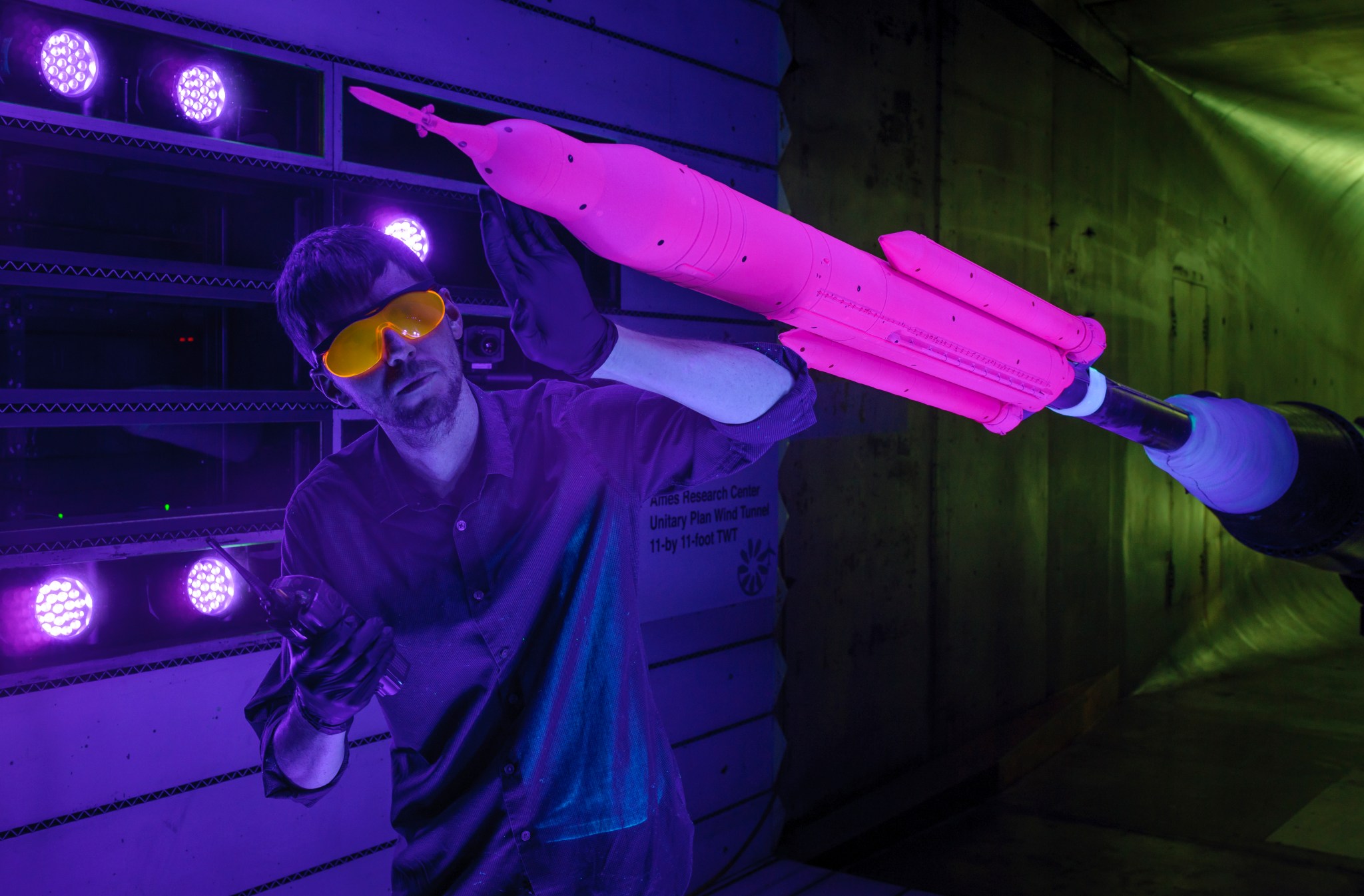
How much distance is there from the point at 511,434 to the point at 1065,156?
16.9 ft

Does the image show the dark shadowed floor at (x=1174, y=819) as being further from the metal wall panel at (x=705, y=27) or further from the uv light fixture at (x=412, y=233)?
the metal wall panel at (x=705, y=27)

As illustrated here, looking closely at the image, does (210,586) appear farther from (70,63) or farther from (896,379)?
(896,379)

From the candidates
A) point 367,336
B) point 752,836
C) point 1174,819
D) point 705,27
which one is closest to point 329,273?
point 367,336

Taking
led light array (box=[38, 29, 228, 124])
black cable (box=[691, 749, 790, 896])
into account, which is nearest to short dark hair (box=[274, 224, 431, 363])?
led light array (box=[38, 29, 228, 124])

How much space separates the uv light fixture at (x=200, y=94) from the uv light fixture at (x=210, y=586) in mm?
1029

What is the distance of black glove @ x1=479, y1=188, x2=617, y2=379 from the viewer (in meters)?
1.42

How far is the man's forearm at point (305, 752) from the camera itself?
5.82 ft

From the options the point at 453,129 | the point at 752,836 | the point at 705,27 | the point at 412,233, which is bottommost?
the point at 752,836

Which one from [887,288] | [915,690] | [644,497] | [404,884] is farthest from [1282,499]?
[915,690]

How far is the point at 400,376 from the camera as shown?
1756mm

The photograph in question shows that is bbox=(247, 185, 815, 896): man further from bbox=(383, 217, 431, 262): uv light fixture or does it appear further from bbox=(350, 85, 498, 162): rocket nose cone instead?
bbox=(383, 217, 431, 262): uv light fixture

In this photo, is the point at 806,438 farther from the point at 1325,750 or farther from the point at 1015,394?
the point at 1325,750

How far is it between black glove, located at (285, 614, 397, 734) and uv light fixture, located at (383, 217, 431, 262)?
51.5 inches

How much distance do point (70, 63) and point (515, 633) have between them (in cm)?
156
